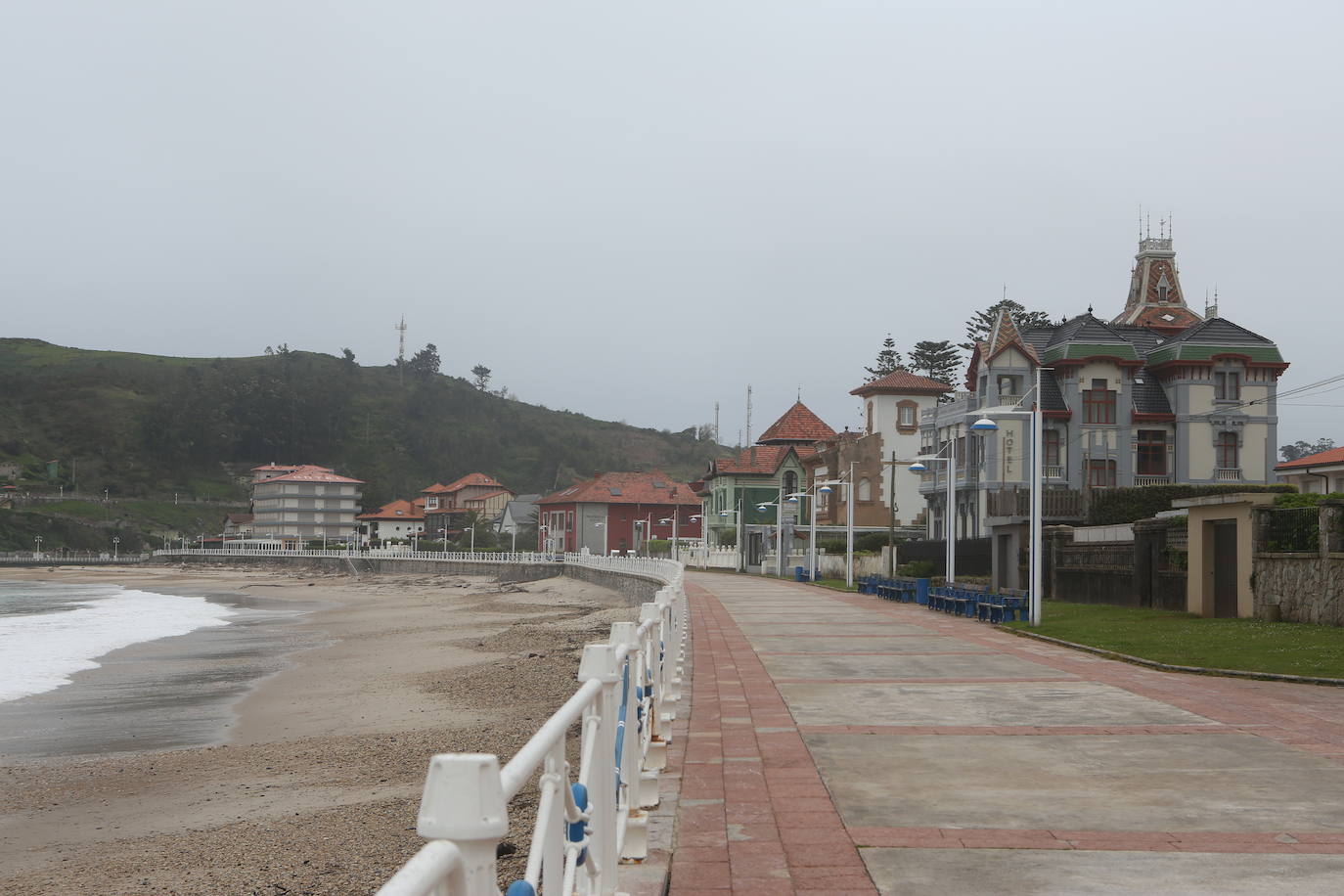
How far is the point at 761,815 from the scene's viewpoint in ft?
22.0

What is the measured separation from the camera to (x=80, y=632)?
34688 mm

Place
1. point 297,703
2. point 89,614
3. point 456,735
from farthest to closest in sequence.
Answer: point 89,614 → point 297,703 → point 456,735

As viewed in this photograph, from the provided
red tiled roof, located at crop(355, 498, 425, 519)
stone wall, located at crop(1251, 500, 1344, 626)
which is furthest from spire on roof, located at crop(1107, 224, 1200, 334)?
red tiled roof, located at crop(355, 498, 425, 519)

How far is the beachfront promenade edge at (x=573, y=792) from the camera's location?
2.14 m

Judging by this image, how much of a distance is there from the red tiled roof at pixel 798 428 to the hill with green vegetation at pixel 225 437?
284ft

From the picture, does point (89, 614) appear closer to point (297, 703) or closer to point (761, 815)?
point (297, 703)

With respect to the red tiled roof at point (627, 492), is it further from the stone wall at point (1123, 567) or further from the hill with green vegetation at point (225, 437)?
the stone wall at point (1123, 567)

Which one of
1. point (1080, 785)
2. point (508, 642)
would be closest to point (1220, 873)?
point (1080, 785)

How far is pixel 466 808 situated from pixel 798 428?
7969cm

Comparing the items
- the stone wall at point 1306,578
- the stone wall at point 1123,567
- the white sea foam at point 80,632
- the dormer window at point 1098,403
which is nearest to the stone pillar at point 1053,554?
the stone wall at point 1123,567

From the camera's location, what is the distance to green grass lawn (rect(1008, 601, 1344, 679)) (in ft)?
46.3

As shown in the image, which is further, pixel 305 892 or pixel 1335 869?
pixel 305 892

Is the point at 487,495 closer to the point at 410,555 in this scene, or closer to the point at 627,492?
the point at 410,555

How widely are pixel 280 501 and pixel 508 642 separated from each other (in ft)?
394
